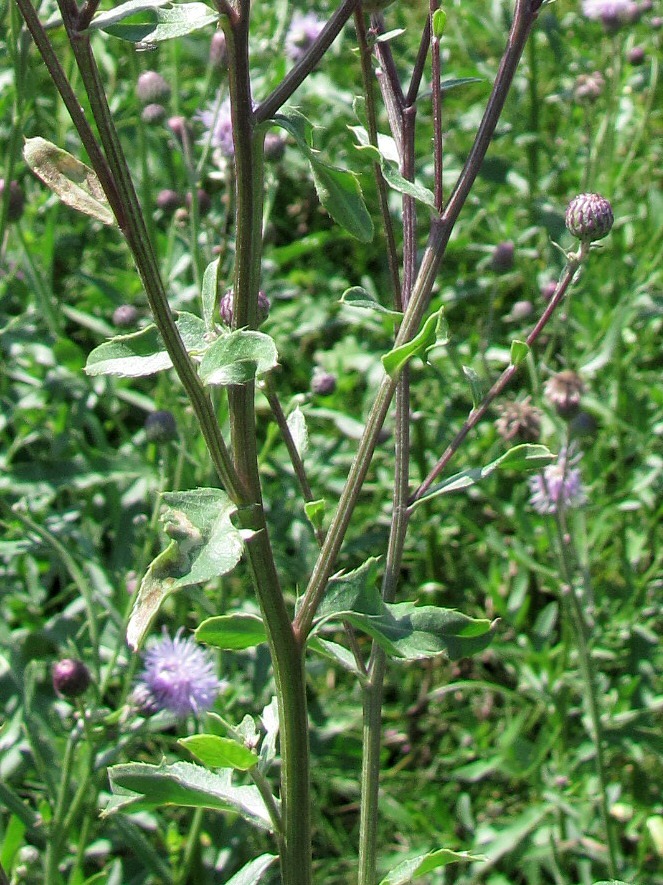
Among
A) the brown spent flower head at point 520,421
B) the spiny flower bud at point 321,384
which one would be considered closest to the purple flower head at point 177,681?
the spiny flower bud at point 321,384

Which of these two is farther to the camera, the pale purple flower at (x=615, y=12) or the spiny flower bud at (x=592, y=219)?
the pale purple flower at (x=615, y=12)

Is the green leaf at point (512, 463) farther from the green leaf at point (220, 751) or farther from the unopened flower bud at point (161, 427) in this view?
the unopened flower bud at point (161, 427)

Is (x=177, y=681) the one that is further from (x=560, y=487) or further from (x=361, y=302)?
(x=361, y=302)

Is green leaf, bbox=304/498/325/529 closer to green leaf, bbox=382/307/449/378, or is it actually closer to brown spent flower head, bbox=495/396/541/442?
green leaf, bbox=382/307/449/378

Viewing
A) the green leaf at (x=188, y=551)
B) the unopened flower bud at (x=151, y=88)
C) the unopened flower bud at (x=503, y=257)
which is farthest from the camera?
the unopened flower bud at (x=503, y=257)

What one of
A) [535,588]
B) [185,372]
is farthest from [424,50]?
[535,588]

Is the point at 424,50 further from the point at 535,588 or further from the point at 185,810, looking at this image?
the point at 535,588

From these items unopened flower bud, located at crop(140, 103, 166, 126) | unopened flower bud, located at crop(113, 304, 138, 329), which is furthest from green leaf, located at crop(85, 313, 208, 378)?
unopened flower bud, located at crop(140, 103, 166, 126)
